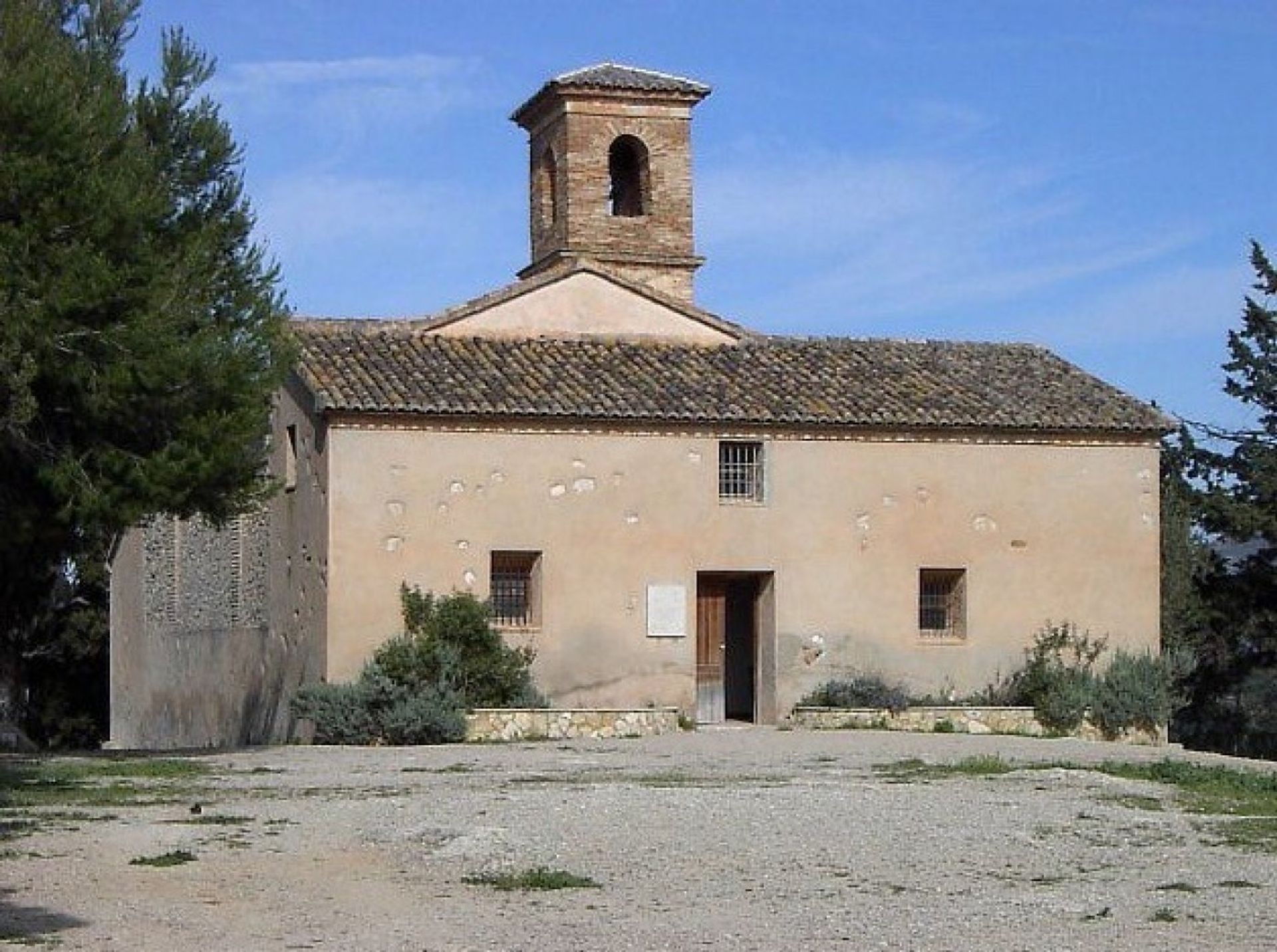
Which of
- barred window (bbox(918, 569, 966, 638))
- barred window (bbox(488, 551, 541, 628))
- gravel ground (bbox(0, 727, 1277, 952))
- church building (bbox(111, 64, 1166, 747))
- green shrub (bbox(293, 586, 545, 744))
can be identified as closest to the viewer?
gravel ground (bbox(0, 727, 1277, 952))

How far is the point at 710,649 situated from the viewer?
98.8 feet

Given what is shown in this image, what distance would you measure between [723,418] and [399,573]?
492 centimetres

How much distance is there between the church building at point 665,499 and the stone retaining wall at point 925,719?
790 millimetres

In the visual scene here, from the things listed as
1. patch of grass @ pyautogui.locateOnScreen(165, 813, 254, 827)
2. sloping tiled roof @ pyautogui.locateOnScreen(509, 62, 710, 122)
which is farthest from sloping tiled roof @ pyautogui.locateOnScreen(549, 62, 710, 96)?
patch of grass @ pyautogui.locateOnScreen(165, 813, 254, 827)

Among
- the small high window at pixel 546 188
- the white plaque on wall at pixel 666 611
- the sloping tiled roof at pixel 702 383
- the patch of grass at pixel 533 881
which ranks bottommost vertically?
the patch of grass at pixel 533 881

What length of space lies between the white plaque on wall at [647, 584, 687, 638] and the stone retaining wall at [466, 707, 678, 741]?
141 centimetres

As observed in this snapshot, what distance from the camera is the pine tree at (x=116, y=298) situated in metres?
20.7

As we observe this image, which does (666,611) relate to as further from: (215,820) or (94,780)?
(215,820)

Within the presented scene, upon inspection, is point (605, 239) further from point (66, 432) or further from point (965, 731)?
point (66, 432)

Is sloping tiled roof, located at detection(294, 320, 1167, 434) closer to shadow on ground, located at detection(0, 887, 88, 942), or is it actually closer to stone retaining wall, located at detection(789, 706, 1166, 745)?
stone retaining wall, located at detection(789, 706, 1166, 745)

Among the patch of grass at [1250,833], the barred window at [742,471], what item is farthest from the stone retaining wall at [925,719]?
the patch of grass at [1250,833]

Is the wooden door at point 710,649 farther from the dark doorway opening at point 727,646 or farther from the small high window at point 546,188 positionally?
the small high window at point 546,188

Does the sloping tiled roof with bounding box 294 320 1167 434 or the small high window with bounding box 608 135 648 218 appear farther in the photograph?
the small high window with bounding box 608 135 648 218

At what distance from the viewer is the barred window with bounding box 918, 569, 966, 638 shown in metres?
30.6
